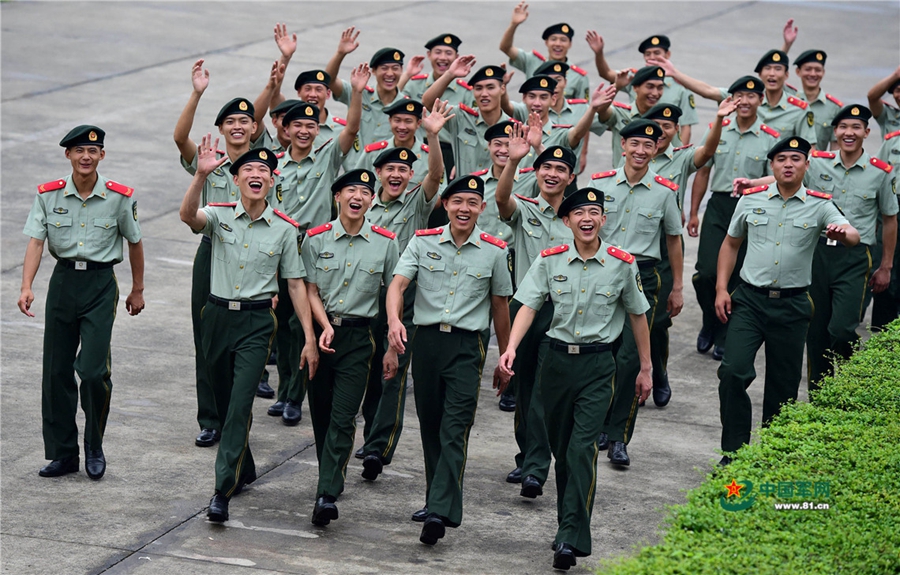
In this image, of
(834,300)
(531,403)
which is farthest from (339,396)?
(834,300)

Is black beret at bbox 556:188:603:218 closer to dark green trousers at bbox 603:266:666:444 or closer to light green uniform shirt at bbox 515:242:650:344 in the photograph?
light green uniform shirt at bbox 515:242:650:344

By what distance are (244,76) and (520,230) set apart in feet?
40.2

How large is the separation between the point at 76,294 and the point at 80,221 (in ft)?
1.44

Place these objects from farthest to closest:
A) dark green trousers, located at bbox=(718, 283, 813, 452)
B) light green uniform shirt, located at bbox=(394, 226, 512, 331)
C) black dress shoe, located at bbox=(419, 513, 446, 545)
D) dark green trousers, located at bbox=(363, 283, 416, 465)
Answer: dark green trousers, located at bbox=(718, 283, 813, 452) → dark green trousers, located at bbox=(363, 283, 416, 465) → light green uniform shirt, located at bbox=(394, 226, 512, 331) → black dress shoe, located at bbox=(419, 513, 446, 545)

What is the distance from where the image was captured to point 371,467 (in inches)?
322

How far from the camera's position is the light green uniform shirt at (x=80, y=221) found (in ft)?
26.0

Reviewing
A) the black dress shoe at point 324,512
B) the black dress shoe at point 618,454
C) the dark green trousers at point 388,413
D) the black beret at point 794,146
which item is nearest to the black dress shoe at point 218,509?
the black dress shoe at point 324,512

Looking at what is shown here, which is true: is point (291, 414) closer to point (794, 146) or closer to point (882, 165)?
point (794, 146)

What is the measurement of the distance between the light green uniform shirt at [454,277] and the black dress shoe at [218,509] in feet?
4.86

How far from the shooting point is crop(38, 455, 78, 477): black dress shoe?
7.92 meters

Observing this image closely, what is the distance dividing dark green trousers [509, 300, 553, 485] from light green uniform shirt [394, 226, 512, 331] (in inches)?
22.6

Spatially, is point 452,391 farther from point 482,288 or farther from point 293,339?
point 293,339

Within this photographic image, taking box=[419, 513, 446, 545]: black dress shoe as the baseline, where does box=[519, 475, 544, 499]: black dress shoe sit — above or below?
above

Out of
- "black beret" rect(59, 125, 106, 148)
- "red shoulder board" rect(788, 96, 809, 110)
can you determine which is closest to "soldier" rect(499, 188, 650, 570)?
"black beret" rect(59, 125, 106, 148)
